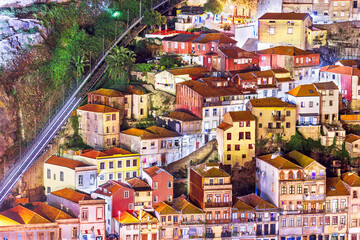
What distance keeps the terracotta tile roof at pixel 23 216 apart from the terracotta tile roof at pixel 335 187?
1741cm

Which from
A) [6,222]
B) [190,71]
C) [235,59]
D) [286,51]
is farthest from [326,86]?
[6,222]

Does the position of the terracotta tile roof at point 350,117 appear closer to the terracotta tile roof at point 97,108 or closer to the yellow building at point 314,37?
the yellow building at point 314,37

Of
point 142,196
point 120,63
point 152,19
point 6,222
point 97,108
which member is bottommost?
point 6,222

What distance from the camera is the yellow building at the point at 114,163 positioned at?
210ft

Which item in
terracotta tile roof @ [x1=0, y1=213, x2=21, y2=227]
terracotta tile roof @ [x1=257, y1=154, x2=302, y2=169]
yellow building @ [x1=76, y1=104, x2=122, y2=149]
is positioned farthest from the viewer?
yellow building @ [x1=76, y1=104, x2=122, y2=149]

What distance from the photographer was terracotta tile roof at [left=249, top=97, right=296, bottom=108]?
66.8 metres

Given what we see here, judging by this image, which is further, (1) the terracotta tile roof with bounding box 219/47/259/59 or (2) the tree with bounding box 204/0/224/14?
(2) the tree with bounding box 204/0/224/14

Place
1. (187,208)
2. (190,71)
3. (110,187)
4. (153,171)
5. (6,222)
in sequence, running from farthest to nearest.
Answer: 1. (190,71)
2. (153,171)
3. (110,187)
4. (187,208)
5. (6,222)

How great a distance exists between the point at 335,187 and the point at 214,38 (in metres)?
15.9

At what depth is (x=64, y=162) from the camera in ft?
211

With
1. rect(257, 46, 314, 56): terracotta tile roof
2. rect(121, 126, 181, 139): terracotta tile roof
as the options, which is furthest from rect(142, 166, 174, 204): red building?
rect(257, 46, 314, 56): terracotta tile roof

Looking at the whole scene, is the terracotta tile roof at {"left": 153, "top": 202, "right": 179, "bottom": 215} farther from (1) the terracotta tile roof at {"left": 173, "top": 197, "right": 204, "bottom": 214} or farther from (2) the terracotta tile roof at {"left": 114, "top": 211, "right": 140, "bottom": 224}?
(2) the terracotta tile roof at {"left": 114, "top": 211, "right": 140, "bottom": 224}

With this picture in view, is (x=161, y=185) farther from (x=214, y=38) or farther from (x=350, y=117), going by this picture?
(x=214, y=38)

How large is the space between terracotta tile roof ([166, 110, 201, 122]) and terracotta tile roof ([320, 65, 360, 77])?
11100 millimetres
